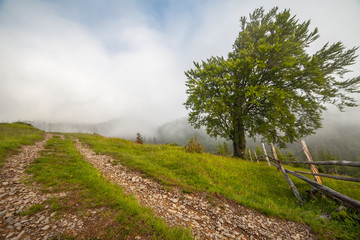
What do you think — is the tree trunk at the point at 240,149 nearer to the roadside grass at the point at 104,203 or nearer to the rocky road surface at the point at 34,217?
the roadside grass at the point at 104,203

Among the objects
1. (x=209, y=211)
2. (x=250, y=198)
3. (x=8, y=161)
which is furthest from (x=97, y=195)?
(x=8, y=161)

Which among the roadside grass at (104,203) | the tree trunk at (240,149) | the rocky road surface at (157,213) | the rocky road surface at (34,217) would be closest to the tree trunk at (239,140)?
the tree trunk at (240,149)

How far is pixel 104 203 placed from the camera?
4.27 meters

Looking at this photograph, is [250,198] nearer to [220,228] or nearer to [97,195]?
[220,228]

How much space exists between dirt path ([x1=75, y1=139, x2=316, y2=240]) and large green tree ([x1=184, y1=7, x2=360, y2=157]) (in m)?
9.35

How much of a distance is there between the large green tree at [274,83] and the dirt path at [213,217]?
9.35 meters

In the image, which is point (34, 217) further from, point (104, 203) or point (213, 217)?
point (213, 217)

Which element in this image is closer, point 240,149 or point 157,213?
point 157,213

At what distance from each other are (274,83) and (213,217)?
49.0 ft

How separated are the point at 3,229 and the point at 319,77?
20.4 m

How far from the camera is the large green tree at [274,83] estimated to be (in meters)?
11.9

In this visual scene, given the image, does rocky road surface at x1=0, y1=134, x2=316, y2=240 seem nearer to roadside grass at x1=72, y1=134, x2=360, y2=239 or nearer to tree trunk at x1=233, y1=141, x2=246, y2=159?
roadside grass at x1=72, y1=134, x2=360, y2=239

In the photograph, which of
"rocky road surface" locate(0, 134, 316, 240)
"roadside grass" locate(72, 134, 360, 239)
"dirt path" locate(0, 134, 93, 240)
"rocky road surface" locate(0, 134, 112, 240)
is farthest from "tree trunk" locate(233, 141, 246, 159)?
"dirt path" locate(0, 134, 93, 240)

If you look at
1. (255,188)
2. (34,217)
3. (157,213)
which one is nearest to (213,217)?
(157,213)
